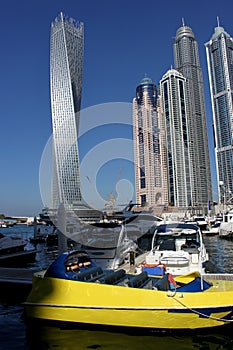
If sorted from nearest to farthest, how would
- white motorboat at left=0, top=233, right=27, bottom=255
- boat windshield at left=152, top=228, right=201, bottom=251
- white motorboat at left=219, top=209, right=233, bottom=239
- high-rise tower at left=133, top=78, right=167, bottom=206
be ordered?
1. boat windshield at left=152, top=228, right=201, bottom=251
2. white motorboat at left=0, top=233, right=27, bottom=255
3. white motorboat at left=219, top=209, right=233, bottom=239
4. high-rise tower at left=133, top=78, right=167, bottom=206

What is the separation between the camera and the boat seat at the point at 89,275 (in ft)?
28.4

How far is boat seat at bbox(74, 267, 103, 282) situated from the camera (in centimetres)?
866

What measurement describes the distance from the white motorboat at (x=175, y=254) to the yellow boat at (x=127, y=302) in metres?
3.41

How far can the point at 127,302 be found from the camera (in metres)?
7.67

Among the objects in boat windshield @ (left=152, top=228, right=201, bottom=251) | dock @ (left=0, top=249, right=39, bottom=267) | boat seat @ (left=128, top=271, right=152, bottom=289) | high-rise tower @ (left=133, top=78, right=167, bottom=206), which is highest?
high-rise tower @ (left=133, top=78, right=167, bottom=206)

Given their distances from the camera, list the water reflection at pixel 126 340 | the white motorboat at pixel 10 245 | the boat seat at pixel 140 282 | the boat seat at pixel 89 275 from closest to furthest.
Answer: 1. the water reflection at pixel 126 340
2. the boat seat at pixel 140 282
3. the boat seat at pixel 89 275
4. the white motorboat at pixel 10 245

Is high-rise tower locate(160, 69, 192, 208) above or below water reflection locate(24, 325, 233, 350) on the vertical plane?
above

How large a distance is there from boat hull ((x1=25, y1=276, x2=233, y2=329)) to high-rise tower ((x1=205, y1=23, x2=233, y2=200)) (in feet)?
367

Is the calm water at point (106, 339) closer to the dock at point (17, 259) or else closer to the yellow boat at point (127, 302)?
the yellow boat at point (127, 302)

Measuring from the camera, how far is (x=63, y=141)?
4016 inches

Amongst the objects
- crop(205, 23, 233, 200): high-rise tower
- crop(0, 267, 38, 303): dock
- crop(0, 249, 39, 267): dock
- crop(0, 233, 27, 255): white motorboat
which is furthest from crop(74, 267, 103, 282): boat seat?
crop(205, 23, 233, 200): high-rise tower

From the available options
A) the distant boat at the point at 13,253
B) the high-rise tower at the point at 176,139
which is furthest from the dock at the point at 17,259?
the high-rise tower at the point at 176,139

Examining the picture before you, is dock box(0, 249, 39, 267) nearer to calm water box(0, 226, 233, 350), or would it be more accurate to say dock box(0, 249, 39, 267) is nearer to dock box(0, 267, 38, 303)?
dock box(0, 267, 38, 303)

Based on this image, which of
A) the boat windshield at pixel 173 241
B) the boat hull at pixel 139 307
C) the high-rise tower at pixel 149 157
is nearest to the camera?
the boat hull at pixel 139 307
